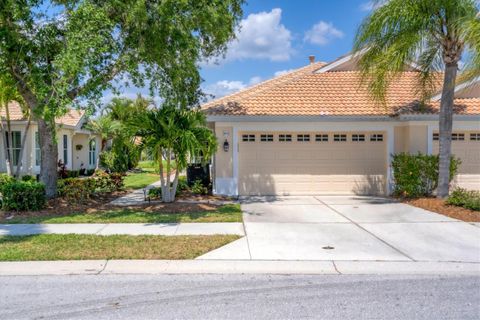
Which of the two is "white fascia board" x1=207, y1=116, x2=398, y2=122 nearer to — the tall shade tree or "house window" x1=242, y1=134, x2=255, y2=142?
"house window" x1=242, y1=134, x2=255, y2=142

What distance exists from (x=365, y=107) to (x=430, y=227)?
635 centimetres

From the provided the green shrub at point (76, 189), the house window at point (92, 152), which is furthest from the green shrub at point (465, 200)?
the house window at point (92, 152)

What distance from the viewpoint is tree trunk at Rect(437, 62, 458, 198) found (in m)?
11.8

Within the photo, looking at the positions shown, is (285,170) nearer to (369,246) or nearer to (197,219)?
(197,219)

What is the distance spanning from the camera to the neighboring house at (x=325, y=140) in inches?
567

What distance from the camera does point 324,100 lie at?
15.3 m

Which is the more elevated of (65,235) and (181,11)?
(181,11)

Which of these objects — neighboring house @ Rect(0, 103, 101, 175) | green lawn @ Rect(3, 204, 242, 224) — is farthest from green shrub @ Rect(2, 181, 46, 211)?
neighboring house @ Rect(0, 103, 101, 175)

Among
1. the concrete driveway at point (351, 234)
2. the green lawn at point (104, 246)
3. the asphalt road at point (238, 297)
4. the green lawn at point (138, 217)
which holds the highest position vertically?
the green lawn at point (138, 217)

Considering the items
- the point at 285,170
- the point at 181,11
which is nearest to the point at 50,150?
the point at 181,11

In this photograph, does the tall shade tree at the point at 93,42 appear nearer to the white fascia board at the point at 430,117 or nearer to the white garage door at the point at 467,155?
the white fascia board at the point at 430,117

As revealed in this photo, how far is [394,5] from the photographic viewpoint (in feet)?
35.8

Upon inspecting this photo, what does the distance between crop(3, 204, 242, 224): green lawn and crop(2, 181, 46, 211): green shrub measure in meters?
0.88

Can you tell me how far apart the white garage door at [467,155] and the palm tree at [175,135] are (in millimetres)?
8256
